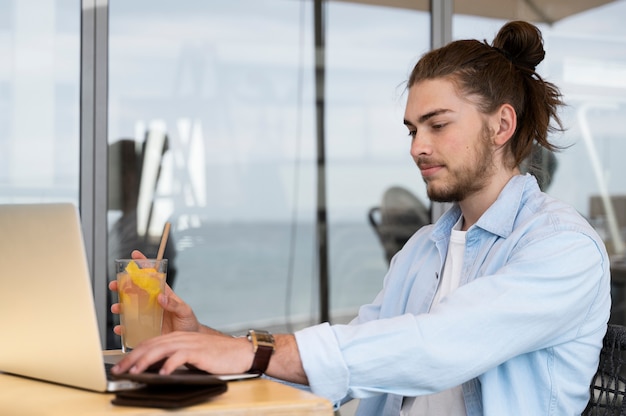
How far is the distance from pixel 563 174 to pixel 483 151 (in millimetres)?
2495

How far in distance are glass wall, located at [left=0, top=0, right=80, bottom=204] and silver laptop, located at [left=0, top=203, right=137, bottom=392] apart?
2086mm

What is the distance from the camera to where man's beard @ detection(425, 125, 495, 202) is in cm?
185

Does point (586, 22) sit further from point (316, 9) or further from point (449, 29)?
point (316, 9)

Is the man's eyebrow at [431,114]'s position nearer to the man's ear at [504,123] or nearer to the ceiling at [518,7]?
the man's ear at [504,123]

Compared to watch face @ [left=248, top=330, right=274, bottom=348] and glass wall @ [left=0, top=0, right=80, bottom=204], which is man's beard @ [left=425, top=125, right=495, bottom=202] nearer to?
watch face @ [left=248, top=330, right=274, bottom=348]

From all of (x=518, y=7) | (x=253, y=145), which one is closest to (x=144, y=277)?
(x=253, y=145)

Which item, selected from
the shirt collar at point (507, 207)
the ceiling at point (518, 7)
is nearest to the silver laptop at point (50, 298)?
the shirt collar at point (507, 207)

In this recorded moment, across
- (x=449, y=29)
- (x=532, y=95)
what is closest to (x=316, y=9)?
(x=449, y=29)

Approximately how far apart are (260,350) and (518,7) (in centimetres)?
325

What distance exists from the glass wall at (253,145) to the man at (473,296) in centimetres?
175

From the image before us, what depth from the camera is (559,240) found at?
1583 mm

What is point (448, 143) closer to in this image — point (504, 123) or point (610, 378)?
point (504, 123)

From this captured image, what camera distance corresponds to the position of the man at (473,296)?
1360mm

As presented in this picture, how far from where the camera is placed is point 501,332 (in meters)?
1.48
